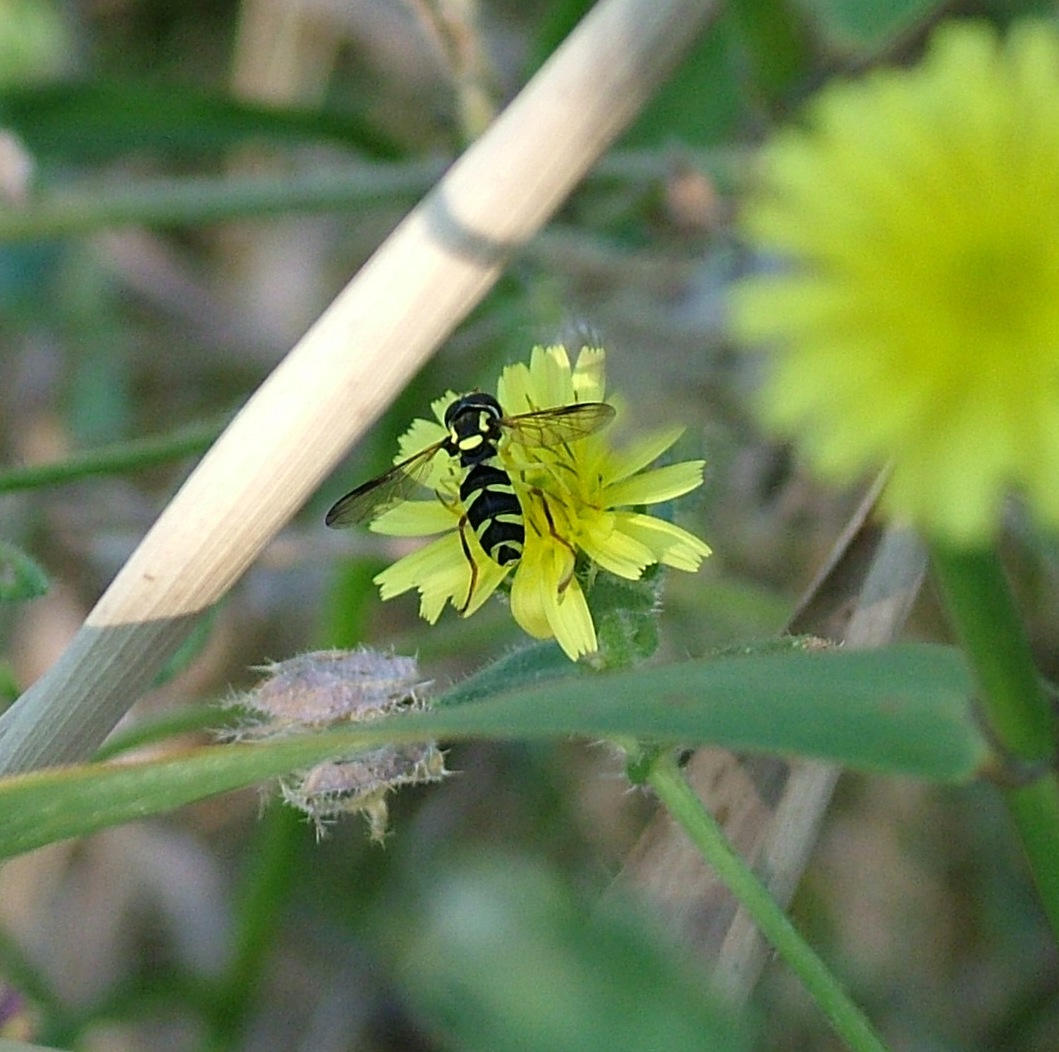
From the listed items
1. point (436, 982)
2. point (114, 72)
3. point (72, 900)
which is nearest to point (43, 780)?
point (436, 982)

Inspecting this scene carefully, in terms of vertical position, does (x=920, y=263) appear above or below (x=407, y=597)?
below

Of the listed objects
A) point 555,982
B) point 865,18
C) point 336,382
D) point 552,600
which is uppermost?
point 336,382

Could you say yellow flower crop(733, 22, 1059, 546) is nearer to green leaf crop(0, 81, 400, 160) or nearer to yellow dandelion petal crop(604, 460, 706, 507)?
yellow dandelion petal crop(604, 460, 706, 507)

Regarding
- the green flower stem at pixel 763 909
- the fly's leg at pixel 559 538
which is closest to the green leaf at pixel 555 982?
the green flower stem at pixel 763 909

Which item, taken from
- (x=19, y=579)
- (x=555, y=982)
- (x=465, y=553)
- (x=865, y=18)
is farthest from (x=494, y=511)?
(x=555, y=982)

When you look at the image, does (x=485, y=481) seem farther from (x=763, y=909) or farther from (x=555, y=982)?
(x=555, y=982)

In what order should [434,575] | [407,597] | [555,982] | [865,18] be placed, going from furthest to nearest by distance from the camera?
1. [407,597]
2. [434,575]
3. [865,18]
4. [555,982]

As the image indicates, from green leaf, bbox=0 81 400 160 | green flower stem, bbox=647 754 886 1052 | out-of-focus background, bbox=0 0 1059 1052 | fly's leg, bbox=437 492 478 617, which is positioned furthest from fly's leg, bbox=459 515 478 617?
green leaf, bbox=0 81 400 160

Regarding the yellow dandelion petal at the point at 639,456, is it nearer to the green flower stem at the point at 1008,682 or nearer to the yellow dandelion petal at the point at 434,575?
the yellow dandelion petal at the point at 434,575

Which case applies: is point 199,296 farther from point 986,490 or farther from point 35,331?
point 986,490
